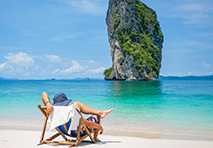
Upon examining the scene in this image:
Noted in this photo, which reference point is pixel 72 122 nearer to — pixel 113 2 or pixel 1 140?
pixel 1 140

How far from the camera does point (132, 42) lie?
214 ft

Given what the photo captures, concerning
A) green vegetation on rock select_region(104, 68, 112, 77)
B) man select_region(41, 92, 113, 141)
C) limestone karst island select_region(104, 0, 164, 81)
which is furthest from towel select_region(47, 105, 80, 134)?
green vegetation on rock select_region(104, 68, 112, 77)

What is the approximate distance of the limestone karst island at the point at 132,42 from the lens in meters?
61.3

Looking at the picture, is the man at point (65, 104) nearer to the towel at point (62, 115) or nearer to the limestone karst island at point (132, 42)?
the towel at point (62, 115)

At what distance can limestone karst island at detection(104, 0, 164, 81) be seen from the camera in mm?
61344

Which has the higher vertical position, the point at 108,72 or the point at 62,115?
the point at 108,72

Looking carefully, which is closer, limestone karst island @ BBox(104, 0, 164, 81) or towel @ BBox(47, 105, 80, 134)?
towel @ BBox(47, 105, 80, 134)

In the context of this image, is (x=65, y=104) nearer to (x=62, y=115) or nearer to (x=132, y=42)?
(x=62, y=115)

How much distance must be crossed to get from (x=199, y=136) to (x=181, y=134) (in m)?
0.45

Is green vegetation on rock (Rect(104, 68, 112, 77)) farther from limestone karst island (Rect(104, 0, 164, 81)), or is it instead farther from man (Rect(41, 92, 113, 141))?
man (Rect(41, 92, 113, 141))

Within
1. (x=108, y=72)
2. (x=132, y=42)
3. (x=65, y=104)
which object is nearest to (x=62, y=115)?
(x=65, y=104)

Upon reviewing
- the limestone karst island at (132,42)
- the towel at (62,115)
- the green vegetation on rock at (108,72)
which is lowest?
the towel at (62,115)

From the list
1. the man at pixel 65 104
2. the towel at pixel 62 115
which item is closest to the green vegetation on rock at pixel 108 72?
the man at pixel 65 104

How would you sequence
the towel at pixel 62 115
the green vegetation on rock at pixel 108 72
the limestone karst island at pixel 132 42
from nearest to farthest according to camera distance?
the towel at pixel 62 115 < the limestone karst island at pixel 132 42 < the green vegetation on rock at pixel 108 72
